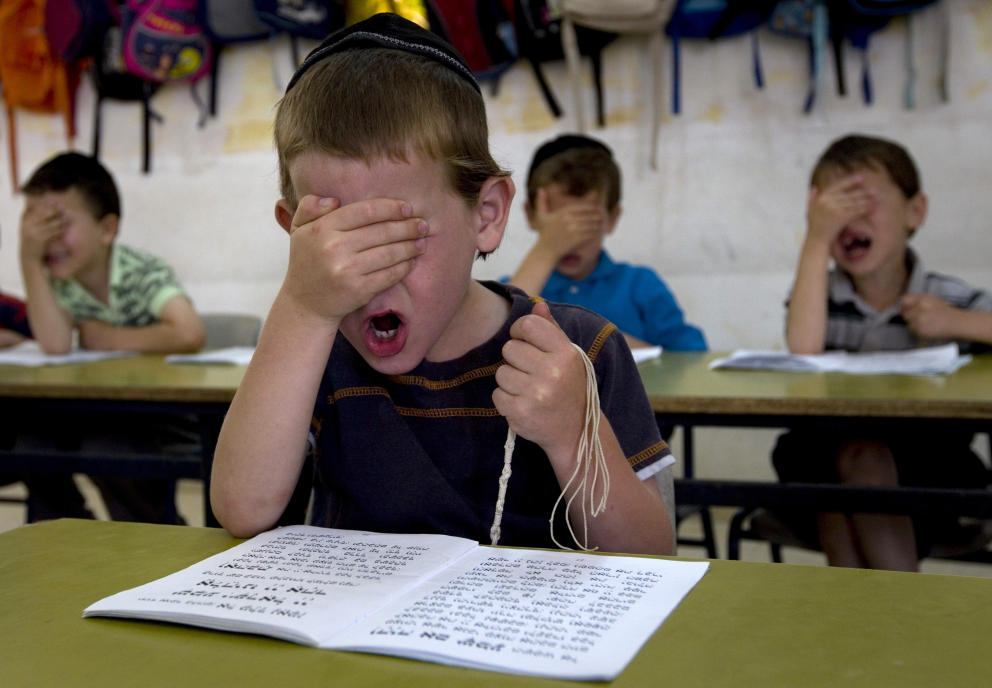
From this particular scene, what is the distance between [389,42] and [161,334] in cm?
179

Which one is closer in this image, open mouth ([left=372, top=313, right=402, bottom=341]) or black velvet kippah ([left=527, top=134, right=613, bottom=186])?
open mouth ([left=372, top=313, right=402, bottom=341])

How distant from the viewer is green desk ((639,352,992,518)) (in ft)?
4.49

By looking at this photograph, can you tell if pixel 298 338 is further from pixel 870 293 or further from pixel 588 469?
pixel 870 293

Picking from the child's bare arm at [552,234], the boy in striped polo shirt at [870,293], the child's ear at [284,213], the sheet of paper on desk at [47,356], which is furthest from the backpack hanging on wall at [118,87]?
the child's ear at [284,213]

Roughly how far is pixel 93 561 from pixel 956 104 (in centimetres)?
306

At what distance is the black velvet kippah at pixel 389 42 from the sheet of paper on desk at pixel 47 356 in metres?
1.65

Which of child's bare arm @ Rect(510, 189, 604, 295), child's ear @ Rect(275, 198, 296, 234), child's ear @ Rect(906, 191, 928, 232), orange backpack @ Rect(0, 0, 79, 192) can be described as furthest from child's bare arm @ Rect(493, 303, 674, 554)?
orange backpack @ Rect(0, 0, 79, 192)

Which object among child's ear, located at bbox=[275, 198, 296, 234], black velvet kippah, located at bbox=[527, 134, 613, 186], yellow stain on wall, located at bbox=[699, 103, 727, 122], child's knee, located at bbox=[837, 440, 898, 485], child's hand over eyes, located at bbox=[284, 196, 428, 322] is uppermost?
yellow stain on wall, located at bbox=[699, 103, 727, 122]

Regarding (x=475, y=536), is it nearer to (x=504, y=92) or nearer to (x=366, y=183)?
(x=366, y=183)

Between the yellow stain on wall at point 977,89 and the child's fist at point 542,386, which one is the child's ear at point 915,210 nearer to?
the yellow stain on wall at point 977,89

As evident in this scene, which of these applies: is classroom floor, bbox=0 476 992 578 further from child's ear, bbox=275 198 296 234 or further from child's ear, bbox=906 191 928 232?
child's ear, bbox=275 198 296 234

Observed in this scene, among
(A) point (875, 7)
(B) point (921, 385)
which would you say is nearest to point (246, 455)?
(B) point (921, 385)

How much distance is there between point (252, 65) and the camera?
150 inches

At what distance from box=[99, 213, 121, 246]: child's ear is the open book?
224cm
